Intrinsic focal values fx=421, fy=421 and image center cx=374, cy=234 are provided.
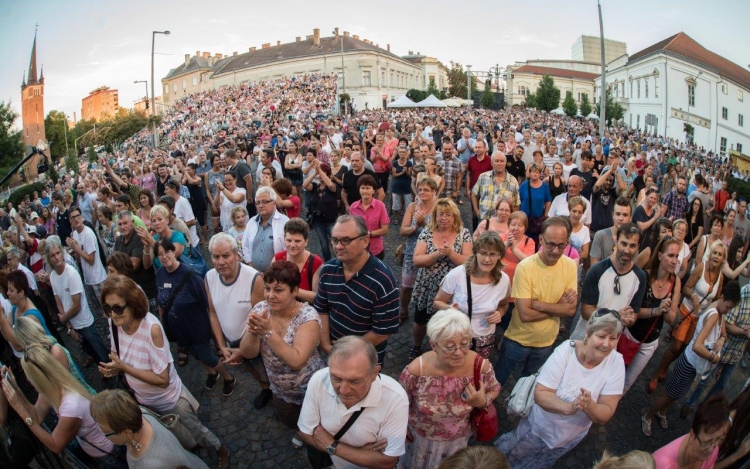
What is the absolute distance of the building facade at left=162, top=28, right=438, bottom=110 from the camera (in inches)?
2502

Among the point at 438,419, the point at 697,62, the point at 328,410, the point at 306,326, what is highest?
the point at 697,62

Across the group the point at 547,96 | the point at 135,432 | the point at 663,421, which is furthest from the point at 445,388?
the point at 547,96

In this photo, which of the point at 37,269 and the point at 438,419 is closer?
the point at 438,419

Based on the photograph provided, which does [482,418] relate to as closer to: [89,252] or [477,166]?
[89,252]

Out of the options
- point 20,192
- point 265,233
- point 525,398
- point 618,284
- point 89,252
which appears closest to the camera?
point 525,398

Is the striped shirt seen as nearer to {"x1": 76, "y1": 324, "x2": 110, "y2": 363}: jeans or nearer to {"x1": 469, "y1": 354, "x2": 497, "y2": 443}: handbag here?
{"x1": 469, "y1": 354, "x2": 497, "y2": 443}: handbag

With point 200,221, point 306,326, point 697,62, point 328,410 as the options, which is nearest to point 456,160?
point 200,221

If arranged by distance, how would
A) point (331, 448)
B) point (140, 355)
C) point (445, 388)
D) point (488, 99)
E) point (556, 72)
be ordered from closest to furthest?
1. point (331, 448)
2. point (445, 388)
3. point (140, 355)
4. point (488, 99)
5. point (556, 72)

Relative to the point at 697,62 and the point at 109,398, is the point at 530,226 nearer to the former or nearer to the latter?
the point at 109,398

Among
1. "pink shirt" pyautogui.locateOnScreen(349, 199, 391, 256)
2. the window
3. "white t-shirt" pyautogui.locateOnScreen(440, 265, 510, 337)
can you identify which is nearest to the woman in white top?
"white t-shirt" pyautogui.locateOnScreen(440, 265, 510, 337)

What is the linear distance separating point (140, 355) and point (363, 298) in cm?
171

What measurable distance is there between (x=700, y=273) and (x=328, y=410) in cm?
421

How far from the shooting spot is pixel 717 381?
12.3 ft

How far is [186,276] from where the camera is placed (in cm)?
396
